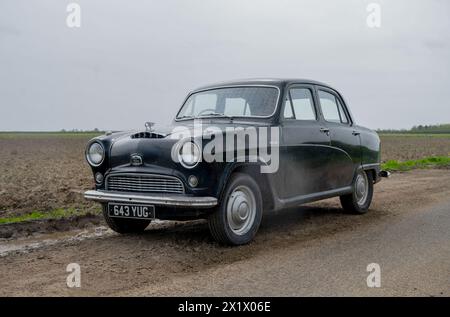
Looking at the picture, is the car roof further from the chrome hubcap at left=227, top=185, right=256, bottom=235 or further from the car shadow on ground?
the car shadow on ground

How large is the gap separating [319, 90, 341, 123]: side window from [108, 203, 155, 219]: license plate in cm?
314

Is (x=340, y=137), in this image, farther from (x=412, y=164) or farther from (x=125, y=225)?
(x=412, y=164)

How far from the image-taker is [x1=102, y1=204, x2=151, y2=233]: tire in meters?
6.67

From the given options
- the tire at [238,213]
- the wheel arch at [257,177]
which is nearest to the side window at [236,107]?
the wheel arch at [257,177]

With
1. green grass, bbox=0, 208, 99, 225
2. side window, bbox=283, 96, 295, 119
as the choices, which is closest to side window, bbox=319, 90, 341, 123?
side window, bbox=283, 96, 295, 119

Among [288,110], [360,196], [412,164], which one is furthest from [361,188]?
[412,164]

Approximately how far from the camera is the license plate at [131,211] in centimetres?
573

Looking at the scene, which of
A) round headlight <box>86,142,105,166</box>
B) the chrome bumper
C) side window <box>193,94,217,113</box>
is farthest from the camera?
side window <box>193,94,217,113</box>

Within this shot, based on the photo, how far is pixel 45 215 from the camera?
8.13m

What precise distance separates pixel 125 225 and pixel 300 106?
2713mm

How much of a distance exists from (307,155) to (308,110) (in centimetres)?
75

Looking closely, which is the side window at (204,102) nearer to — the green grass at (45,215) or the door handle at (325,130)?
the door handle at (325,130)

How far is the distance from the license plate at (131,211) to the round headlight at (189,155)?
1.91 ft

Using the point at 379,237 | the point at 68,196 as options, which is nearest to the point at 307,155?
the point at 379,237
